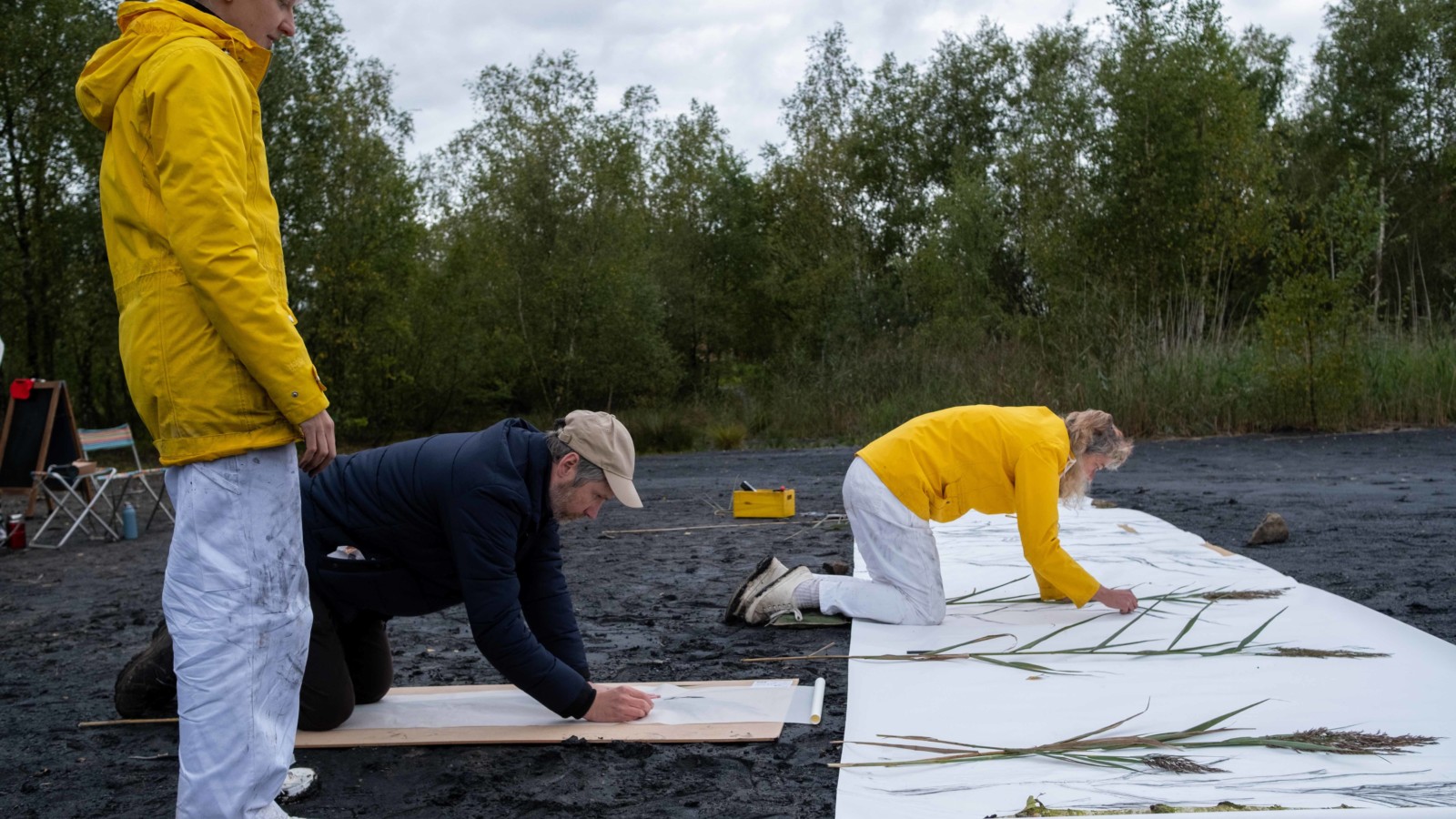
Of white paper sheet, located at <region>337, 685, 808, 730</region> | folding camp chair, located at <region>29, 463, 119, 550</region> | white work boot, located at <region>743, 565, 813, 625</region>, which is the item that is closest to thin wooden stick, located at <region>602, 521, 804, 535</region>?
white work boot, located at <region>743, 565, 813, 625</region>

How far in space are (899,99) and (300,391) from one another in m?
24.0

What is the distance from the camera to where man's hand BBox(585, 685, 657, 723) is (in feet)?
9.32

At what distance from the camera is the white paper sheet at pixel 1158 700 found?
225 cm

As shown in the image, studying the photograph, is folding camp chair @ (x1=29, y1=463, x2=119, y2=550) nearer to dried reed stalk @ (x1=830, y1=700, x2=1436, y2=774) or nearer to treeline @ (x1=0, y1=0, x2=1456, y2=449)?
dried reed stalk @ (x1=830, y1=700, x2=1436, y2=774)

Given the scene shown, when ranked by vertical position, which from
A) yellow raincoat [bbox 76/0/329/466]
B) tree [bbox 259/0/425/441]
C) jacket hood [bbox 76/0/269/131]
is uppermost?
tree [bbox 259/0/425/441]

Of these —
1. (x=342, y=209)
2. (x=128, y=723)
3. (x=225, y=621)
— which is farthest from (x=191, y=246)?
(x=342, y=209)

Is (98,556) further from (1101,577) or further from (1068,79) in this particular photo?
(1068,79)

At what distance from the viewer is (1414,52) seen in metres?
23.3

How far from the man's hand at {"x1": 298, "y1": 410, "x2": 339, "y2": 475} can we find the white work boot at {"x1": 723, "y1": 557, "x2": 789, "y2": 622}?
2.30 m

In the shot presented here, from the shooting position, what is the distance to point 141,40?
72.3 inches

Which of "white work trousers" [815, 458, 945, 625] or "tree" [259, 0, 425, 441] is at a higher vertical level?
"tree" [259, 0, 425, 441]

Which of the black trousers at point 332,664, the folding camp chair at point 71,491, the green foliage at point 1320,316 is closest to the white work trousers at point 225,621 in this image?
the black trousers at point 332,664

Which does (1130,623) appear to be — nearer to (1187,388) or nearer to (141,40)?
(141,40)

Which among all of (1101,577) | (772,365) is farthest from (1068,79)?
(1101,577)
